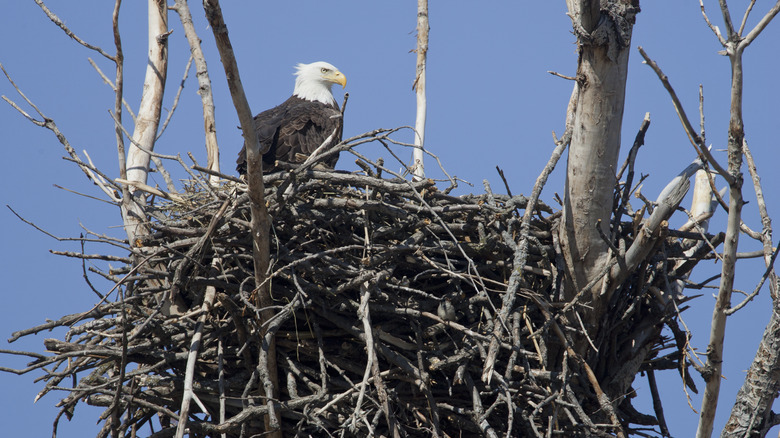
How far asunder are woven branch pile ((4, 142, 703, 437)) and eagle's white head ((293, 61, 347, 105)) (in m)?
3.40

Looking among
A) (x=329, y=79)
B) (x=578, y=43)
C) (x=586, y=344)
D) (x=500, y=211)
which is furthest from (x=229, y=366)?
(x=329, y=79)

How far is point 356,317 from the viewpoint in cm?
505

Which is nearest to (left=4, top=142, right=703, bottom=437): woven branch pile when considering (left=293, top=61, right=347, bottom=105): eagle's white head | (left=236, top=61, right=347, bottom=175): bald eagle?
(left=236, top=61, right=347, bottom=175): bald eagle

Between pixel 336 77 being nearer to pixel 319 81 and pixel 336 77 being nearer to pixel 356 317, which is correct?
pixel 319 81

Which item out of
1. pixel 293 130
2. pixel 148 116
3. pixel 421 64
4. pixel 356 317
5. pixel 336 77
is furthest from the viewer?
pixel 336 77

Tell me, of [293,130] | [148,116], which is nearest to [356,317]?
[293,130]

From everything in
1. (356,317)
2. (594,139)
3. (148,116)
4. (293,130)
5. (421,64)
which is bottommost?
(356,317)

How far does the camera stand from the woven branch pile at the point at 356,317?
477cm

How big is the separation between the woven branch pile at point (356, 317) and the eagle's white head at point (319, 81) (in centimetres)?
340

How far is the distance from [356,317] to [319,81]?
412cm

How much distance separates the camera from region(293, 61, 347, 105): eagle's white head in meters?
8.44

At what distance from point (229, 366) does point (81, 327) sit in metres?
0.96

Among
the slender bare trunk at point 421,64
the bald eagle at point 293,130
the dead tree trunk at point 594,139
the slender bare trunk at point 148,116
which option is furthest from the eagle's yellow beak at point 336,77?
the dead tree trunk at point 594,139

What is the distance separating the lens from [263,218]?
4.48 metres
